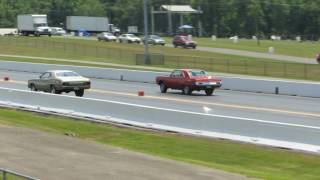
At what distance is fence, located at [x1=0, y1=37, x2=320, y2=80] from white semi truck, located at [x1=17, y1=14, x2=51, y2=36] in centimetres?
558

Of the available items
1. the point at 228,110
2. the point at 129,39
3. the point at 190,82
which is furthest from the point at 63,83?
the point at 129,39

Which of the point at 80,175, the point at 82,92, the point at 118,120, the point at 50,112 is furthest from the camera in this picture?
the point at 82,92

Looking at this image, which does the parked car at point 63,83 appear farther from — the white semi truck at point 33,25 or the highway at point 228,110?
the white semi truck at point 33,25

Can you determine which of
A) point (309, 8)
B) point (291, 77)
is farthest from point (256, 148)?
point (309, 8)

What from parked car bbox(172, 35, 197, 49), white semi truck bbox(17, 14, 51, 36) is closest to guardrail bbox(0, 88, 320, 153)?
parked car bbox(172, 35, 197, 49)

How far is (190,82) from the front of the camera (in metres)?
38.2

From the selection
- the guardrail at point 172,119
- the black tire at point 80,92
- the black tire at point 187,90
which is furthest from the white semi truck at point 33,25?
the guardrail at point 172,119

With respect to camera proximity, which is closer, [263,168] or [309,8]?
[263,168]

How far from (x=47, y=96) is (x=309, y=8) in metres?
139

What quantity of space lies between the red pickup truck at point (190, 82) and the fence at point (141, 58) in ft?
45.6

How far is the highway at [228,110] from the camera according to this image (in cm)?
1852

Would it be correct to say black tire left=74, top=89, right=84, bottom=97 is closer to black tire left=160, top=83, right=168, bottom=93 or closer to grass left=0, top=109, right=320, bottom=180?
black tire left=160, top=83, right=168, bottom=93

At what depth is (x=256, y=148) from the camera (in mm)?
17984

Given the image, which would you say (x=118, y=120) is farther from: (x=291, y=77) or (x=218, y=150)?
(x=291, y=77)
